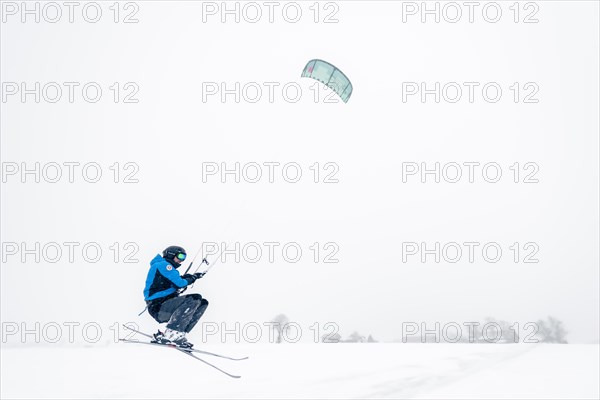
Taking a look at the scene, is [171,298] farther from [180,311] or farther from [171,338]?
[171,338]

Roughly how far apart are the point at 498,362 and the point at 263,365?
9.22m

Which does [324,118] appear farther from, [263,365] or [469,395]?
[469,395]

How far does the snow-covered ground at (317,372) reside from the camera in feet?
58.1

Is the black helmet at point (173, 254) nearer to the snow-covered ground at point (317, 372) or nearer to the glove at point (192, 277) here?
the glove at point (192, 277)

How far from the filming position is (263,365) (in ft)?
68.9

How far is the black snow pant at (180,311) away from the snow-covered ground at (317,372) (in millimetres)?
6246

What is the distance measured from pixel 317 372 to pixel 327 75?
10.2m

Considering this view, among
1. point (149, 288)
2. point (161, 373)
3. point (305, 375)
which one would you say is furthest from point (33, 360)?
point (149, 288)

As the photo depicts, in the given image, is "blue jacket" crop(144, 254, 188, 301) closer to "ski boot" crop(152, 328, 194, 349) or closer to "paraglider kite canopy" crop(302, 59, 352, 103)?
"ski boot" crop(152, 328, 194, 349)

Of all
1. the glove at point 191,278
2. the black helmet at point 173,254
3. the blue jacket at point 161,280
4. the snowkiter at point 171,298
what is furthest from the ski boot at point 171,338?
the black helmet at point 173,254

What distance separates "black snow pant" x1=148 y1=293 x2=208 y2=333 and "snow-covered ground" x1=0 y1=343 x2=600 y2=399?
6.25 metres

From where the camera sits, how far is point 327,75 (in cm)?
Result: 1802

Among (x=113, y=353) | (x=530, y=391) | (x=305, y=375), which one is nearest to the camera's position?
(x=530, y=391)

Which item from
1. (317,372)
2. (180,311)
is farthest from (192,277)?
(317,372)
